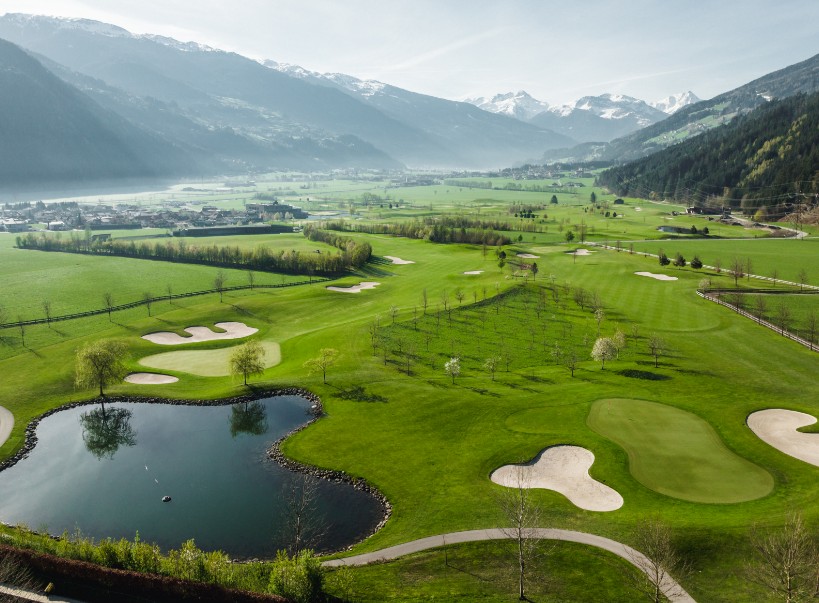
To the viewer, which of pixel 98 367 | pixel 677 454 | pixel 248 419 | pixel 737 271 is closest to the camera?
pixel 677 454

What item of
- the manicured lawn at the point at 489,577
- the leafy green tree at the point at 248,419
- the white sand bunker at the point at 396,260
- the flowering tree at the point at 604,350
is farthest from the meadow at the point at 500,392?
the white sand bunker at the point at 396,260

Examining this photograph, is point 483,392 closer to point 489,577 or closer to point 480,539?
point 480,539

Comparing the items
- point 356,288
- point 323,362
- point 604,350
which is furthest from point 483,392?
point 356,288

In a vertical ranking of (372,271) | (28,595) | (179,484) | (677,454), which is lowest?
(179,484)

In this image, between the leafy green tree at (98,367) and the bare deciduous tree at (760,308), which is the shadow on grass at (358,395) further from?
the bare deciduous tree at (760,308)

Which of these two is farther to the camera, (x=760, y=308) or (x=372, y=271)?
(x=372, y=271)

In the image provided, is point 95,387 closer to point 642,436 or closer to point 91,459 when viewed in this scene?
point 91,459

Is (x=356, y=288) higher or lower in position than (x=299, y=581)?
higher
